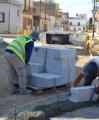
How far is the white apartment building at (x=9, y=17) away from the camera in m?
61.8

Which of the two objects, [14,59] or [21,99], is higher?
[14,59]

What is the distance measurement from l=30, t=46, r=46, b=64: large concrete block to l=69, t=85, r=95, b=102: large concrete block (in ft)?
7.71

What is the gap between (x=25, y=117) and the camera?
25.6 ft

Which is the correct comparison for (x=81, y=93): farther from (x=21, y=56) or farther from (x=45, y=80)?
(x=21, y=56)

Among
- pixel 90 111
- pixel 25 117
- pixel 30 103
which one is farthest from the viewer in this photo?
pixel 30 103

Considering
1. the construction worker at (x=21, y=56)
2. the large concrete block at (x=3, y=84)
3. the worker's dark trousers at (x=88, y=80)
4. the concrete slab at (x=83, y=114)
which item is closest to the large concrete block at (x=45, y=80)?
the construction worker at (x=21, y=56)

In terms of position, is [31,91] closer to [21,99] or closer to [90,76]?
[21,99]

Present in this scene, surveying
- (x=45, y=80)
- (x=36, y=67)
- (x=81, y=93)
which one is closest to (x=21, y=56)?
(x=45, y=80)

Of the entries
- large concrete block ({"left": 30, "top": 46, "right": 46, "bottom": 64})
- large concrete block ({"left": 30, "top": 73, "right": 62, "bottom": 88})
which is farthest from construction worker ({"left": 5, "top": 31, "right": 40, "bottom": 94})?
large concrete block ({"left": 30, "top": 46, "right": 46, "bottom": 64})

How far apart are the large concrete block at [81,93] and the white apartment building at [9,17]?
52.3 m

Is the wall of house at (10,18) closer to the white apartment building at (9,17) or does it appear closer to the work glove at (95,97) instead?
the white apartment building at (9,17)

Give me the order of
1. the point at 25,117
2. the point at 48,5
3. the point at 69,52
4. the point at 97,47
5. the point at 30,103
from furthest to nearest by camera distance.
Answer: the point at 48,5 < the point at 97,47 < the point at 69,52 < the point at 30,103 < the point at 25,117

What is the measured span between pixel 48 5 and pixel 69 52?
113m

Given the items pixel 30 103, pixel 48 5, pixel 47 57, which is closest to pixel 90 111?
pixel 30 103
